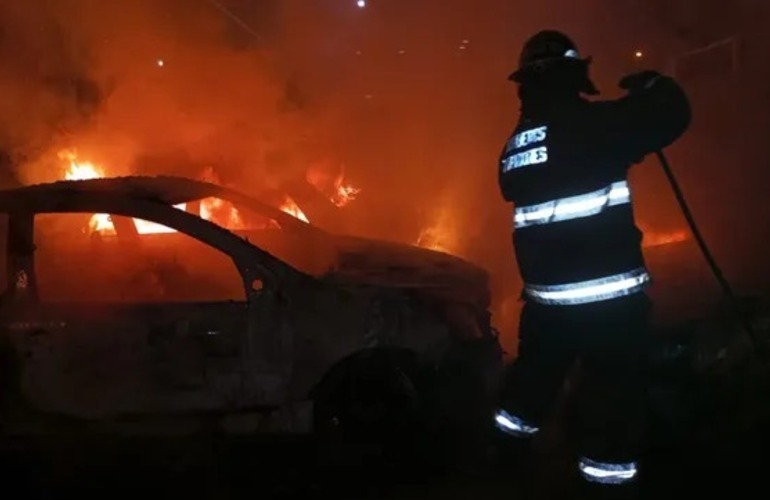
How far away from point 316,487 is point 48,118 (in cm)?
653

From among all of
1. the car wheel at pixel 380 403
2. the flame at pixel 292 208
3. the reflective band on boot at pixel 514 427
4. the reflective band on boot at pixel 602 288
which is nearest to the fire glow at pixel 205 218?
the car wheel at pixel 380 403

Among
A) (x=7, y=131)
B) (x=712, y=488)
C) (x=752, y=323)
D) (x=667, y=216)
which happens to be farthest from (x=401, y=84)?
(x=712, y=488)

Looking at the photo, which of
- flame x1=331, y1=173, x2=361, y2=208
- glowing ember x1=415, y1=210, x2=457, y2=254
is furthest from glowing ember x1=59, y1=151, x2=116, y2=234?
glowing ember x1=415, y1=210, x2=457, y2=254

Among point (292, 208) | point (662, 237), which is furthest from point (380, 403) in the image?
point (662, 237)

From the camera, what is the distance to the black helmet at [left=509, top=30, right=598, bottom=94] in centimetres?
402

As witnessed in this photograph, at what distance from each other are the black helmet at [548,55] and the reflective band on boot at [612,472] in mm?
1525

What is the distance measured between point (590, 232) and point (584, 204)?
11cm

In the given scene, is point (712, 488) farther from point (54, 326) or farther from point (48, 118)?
point (48, 118)

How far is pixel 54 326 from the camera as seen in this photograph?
17.1 feet

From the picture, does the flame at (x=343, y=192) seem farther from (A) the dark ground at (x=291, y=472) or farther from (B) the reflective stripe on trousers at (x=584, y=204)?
(B) the reflective stripe on trousers at (x=584, y=204)

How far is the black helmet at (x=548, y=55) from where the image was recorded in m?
4.02

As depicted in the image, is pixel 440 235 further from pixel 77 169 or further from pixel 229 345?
pixel 229 345

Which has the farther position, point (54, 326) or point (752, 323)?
point (752, 323)

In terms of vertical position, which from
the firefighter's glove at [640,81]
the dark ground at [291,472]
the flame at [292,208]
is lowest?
the dark ground at [291,472]
